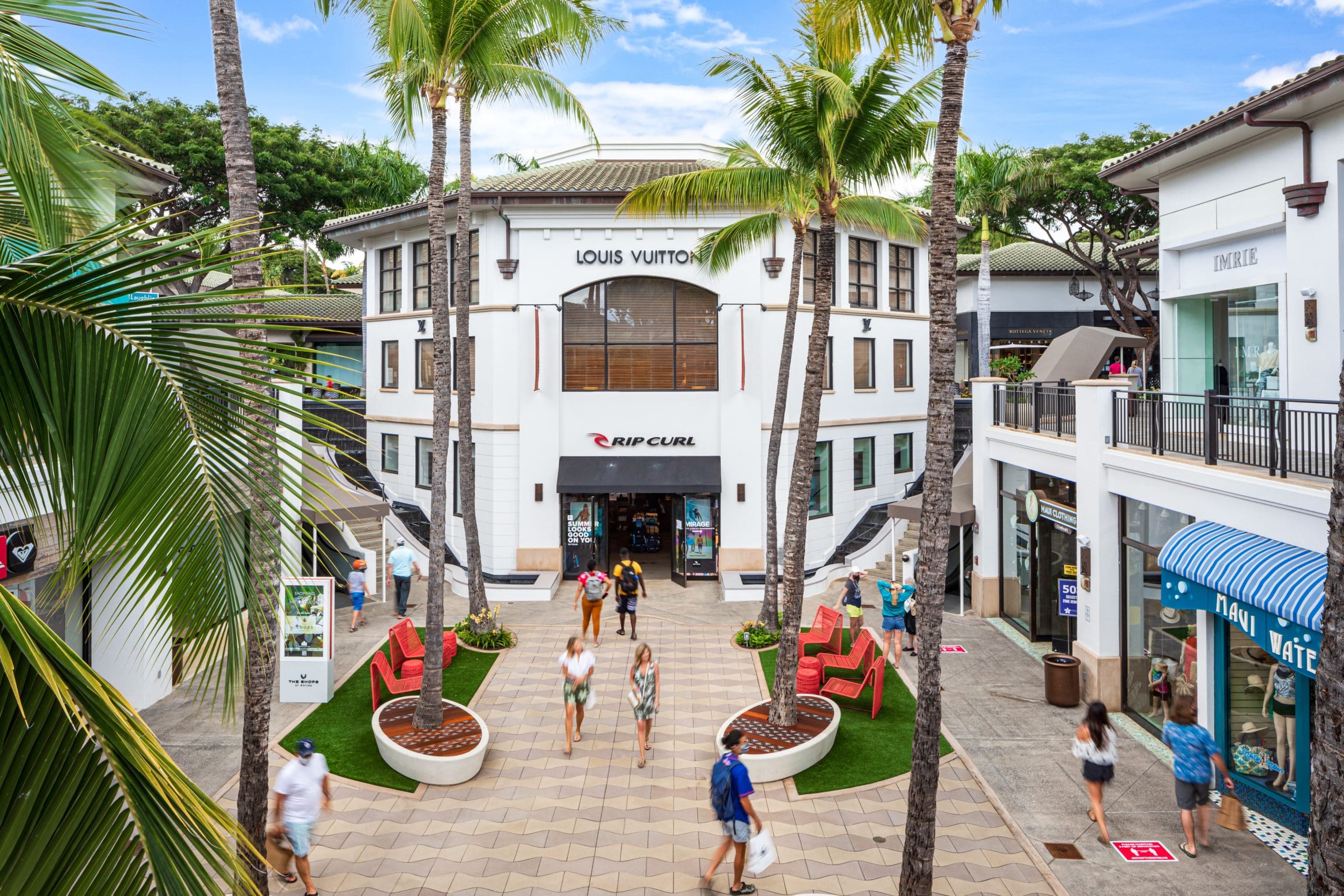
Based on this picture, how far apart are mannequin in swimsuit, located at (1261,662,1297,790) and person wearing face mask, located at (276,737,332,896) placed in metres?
11.1

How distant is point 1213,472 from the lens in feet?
40.1

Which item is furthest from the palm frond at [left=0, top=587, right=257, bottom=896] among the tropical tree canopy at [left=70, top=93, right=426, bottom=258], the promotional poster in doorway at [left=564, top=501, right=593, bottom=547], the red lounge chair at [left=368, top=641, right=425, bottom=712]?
the tropical tree canopy at [left=70, top=93, right=426, bottom=258]

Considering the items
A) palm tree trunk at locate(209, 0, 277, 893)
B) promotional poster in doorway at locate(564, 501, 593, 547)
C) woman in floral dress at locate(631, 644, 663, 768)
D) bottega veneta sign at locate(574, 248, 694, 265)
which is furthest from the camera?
promotional poster in doorway at locate(564, 501, 593, 547)

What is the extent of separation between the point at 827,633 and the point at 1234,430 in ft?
28.1

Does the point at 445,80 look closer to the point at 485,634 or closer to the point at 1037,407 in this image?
the point at 485,634

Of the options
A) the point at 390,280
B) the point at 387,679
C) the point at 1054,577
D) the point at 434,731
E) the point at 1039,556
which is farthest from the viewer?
the point at 390,280

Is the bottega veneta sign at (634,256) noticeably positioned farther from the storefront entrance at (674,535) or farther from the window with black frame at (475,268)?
the storefront entrance at (674,535)

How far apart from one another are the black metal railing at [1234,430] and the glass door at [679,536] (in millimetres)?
13171

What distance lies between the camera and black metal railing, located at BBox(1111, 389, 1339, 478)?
11.0 metres

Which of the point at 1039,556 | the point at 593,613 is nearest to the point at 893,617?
the point at 1039,556

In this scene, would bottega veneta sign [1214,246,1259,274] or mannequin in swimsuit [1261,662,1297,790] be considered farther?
bottega veneta sign [1214,246,1259,274]

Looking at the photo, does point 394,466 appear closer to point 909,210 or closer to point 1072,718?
point 909,210

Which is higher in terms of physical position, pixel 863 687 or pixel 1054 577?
pixel 1054 577

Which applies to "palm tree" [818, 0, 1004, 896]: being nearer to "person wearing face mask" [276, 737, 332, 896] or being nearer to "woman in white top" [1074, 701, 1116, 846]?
"woman in white top" [1074, 701, 1116, 846]
